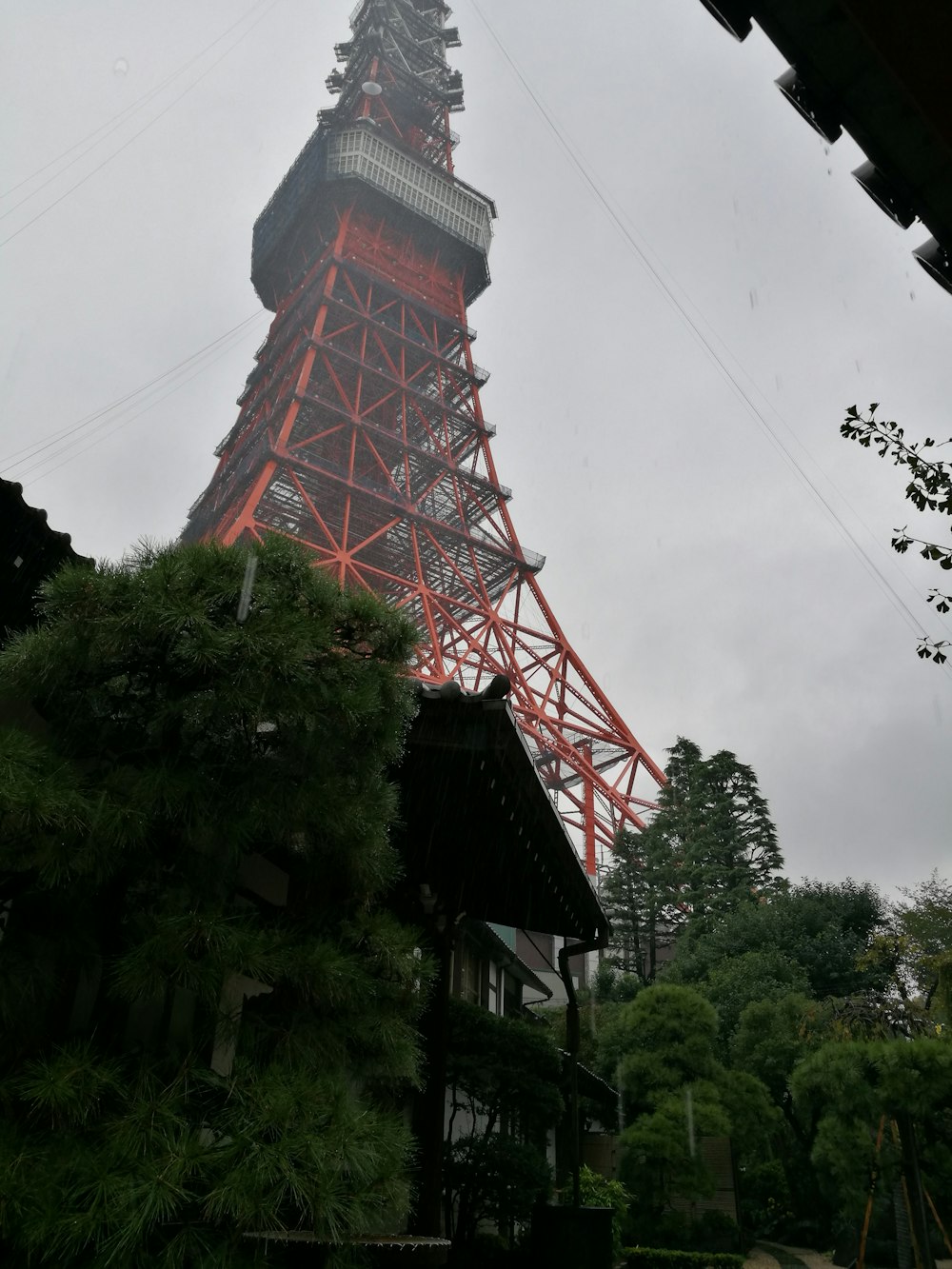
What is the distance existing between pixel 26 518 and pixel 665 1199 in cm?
1098

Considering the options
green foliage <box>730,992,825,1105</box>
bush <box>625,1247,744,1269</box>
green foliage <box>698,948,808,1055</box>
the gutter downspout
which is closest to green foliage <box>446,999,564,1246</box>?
the gutter downspout

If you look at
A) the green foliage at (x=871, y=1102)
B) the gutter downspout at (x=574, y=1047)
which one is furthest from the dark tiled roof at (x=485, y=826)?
the green foliage at (x=871, y=1102)

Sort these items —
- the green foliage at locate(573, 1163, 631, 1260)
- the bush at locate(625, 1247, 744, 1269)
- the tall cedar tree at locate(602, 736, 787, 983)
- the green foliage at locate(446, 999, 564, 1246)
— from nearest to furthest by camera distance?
the green foliage at locate(446, 999, 564, 1246)
the green foliage at locate(573, 1163, 631, 1260)
the bush at locate(625, 1247, 744, 1269)
the tall cedar tree at locate(602, 736, 787, 983)

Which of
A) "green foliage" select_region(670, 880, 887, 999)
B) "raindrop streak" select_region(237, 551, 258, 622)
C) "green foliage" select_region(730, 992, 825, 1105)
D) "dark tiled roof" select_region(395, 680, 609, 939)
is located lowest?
"green foliage" select_region(730, 992, 825, 1105)

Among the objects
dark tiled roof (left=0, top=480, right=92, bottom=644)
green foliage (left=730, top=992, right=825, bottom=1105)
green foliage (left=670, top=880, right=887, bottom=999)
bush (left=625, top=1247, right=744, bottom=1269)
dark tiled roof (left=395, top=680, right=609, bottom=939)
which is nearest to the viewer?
dark tiled roof (left=0, top=480, right=92, bottom=644)

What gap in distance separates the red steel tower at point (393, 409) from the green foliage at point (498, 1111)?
14.3m

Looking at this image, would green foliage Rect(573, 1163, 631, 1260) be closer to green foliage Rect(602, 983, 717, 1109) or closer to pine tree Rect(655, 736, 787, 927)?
green foliage Rect(602, 983, 717, 1109)

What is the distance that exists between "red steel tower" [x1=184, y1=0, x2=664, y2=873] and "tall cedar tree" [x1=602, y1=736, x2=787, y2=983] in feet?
6.05

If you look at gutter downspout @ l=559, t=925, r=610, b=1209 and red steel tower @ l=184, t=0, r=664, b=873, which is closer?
gutter downspout @ l=559, t=925, r=610, b=1209

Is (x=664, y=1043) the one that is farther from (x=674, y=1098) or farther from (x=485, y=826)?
(x=485, y=826)

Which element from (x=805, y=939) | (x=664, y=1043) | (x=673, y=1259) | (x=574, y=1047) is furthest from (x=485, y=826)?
(x=805, y=939)

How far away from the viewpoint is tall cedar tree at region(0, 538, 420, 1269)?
6.37ft

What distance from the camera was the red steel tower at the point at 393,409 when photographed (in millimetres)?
26266

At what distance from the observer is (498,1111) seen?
320 inches
